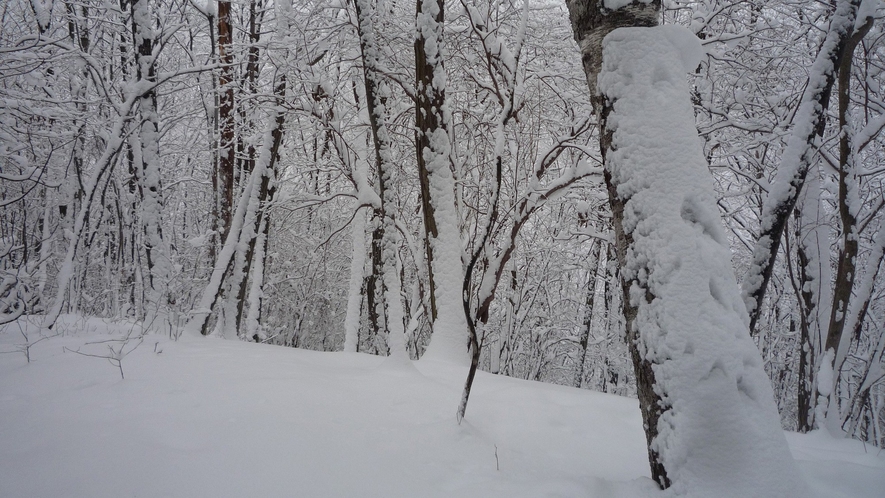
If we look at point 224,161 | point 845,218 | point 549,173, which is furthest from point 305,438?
point 224,161

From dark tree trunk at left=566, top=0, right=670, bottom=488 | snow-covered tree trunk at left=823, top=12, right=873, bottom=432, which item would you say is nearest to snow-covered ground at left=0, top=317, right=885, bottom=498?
dark tree trunk at left=566, top=0, right=670, bottom=488

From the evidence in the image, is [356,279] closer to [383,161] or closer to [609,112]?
[383,161]

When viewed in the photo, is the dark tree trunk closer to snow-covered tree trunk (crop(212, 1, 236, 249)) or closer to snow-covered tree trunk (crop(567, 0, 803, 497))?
snow-covered tree trunk (crop(567, 0, 803, 497))

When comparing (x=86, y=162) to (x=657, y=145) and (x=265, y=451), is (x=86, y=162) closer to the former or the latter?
(x=265, y=451)

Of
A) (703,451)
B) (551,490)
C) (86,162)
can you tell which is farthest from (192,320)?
(703,451)

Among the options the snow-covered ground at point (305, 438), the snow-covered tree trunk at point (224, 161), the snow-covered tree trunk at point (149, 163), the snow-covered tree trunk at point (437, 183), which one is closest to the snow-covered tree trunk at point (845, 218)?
the snow-covered ground at point (305, 438)

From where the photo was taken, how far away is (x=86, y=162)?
8.10 m

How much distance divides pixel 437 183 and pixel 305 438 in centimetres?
335

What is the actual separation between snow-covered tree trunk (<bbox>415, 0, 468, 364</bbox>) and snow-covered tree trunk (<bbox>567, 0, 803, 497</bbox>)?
9.61 ft

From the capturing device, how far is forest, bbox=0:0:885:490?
149cm

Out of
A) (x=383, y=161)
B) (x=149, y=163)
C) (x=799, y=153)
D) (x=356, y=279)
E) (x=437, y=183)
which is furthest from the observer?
(x=356, y=279)

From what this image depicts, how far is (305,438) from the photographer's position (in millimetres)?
1613

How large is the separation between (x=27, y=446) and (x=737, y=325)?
2310 millimetres

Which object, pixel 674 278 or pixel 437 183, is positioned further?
pixel 437 183
